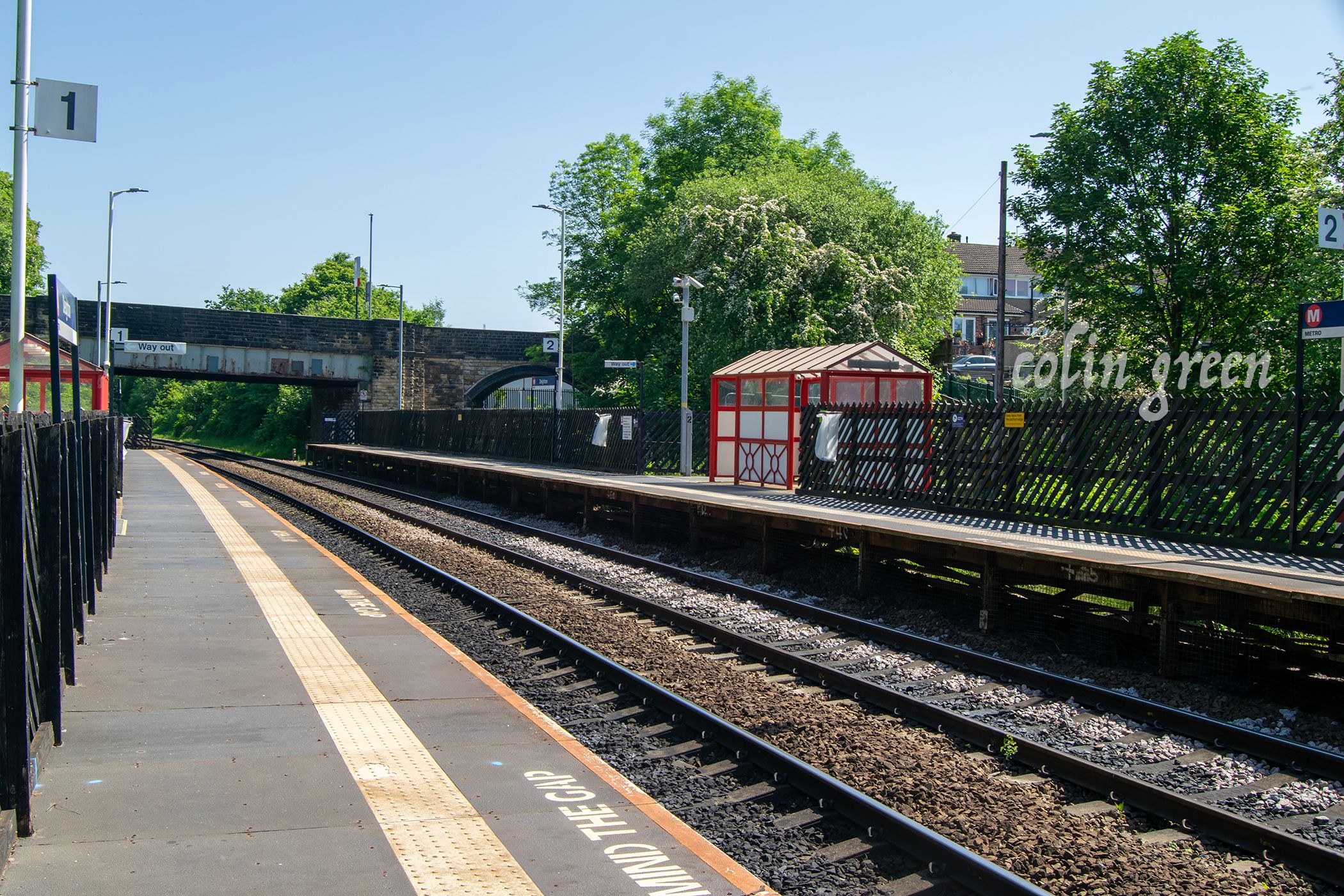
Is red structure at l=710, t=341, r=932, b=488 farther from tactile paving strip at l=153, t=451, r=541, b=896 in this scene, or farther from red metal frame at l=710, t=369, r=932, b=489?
tactile paving strip at l=153, t=451, r=541, b=896

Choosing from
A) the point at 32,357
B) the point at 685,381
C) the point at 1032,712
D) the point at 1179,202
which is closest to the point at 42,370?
the point at 32,357

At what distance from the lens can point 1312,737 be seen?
23.0ft

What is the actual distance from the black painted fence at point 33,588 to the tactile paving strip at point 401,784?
1.45 meters

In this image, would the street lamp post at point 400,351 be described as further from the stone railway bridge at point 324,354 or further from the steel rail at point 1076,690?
the steel rail at point 1076,690

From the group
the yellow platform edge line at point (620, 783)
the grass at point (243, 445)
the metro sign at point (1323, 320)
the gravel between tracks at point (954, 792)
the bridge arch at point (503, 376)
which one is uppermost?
the bridge arch at point (503, 376)

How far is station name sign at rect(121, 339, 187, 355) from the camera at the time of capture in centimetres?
4791

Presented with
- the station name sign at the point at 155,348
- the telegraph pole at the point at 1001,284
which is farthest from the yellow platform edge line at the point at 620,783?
the station name sign at the point at 155,348

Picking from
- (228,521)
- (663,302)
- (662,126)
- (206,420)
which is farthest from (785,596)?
(206,420)

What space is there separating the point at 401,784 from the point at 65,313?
5.64m

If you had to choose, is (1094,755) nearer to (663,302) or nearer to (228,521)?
(228,521)

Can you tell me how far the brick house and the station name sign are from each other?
4697cm

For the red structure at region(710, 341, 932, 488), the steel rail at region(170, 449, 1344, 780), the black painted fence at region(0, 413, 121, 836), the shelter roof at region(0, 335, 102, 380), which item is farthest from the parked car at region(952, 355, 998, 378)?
the black painted fence at region(0, 413, 121, 836)

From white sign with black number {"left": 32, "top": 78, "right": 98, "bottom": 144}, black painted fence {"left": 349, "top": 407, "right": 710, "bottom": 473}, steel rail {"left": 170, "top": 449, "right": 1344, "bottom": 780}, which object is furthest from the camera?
black painted fence {"left": 349, "top": 407, "right": 710, "bottom": 473}

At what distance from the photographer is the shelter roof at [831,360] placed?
1938 cm
